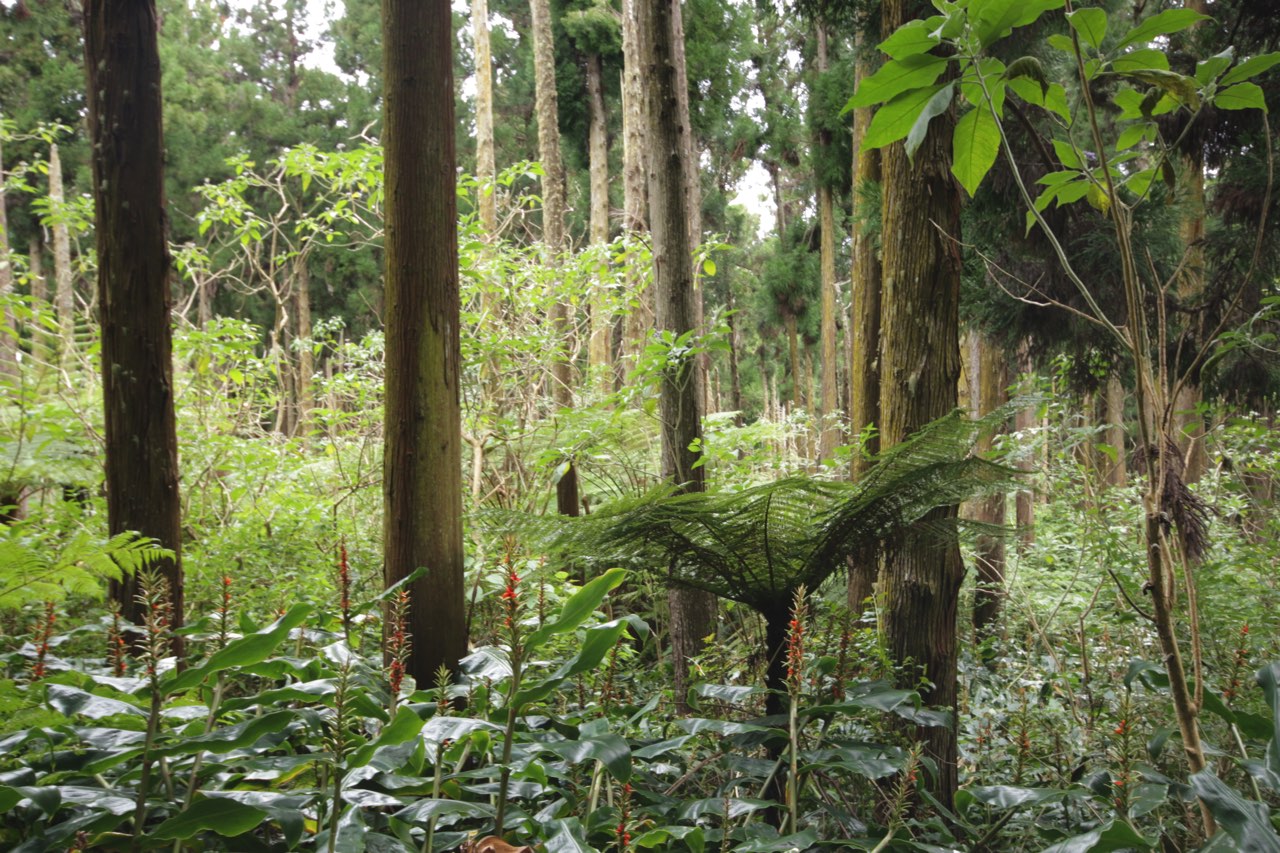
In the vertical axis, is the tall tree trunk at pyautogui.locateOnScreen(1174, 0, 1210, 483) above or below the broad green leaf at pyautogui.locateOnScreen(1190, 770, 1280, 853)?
above

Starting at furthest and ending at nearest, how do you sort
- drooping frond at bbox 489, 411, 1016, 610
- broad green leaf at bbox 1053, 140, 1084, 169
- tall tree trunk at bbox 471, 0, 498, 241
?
1. tall tree trunk at bbox 471, 0, 498, 241
2. drooping frond at bbox 489, 411, 1016, 610
3. broad green leaf at bbox 1053, 140, 1084, 169

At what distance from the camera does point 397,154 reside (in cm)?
287

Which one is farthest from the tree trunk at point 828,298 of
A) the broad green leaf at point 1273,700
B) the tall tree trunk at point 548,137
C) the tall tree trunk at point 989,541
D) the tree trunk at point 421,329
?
the broad green leaf at point 1273,700

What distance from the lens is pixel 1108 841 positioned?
1211 millimetres

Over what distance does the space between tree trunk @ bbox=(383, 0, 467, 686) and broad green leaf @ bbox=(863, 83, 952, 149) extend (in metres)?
1.94

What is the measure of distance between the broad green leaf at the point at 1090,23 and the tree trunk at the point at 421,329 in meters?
2.23

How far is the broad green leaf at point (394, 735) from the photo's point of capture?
1.20 m

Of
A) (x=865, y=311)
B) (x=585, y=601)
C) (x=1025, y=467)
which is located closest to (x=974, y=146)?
(x=585, y=601)

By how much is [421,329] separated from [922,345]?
1.93m

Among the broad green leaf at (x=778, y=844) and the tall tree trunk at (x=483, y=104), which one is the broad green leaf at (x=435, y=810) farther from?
the tall tree trunk at (x=483, y=104)

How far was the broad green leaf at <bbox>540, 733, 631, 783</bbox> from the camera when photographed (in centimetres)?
128

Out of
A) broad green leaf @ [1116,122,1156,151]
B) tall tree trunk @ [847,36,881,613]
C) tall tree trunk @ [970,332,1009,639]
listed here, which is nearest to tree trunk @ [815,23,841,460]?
tall tree trunk @ [970,332,1009,639]

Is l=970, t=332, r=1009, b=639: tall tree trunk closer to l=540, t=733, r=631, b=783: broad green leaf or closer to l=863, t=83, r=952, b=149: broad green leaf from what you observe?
l=863, t=83, r=952, b=149: broad green leaf

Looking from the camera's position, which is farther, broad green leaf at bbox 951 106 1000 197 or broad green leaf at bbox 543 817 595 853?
broad green leaf at bbox 951 106 1000 197
